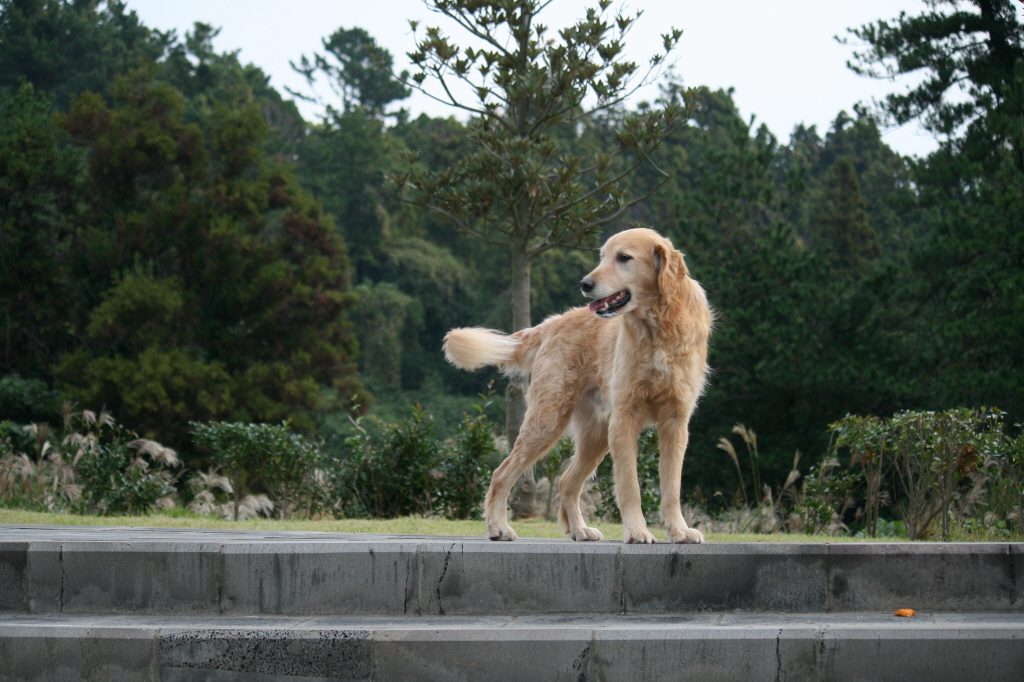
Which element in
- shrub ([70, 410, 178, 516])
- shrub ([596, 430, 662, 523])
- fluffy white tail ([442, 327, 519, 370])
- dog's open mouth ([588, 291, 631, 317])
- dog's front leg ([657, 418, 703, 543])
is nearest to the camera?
dog's front leg ([657, 418, 703, 543])

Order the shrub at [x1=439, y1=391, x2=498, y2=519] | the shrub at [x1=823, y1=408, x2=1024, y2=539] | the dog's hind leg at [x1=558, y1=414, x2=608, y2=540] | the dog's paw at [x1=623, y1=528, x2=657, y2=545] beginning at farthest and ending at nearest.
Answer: the shrub at [x1=439, y1=391, x2=498, y2=519] < the shrub at [x1=823, y1=408, x2=1024, y2=539] < the dog's hind leg at [x1=558, y1=414, x2=608, y2=540] < the dog's paw at [x1=623, y1=528, x2=657, y2=545]

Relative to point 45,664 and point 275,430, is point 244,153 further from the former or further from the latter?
point 45,664

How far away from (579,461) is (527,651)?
242cm

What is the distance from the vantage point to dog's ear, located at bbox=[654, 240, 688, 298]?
558 centimetres

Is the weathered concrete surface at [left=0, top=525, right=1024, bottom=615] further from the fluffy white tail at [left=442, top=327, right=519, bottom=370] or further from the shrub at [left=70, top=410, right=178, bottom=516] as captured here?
the shrub at [left=70, top=410, right=178, bottom=516]

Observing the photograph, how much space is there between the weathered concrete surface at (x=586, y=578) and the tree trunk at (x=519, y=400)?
5.83 meters

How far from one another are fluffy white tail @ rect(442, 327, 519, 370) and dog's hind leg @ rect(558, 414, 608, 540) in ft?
2.65

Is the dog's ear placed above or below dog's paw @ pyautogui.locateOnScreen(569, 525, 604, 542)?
above

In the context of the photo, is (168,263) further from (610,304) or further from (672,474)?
(672,474)

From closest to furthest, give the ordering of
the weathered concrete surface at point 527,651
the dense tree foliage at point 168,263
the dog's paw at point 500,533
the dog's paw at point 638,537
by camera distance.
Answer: the weathered concrete surface at point 527,651
the dog's paw at point 638,537
the dog's paw at point 500,533
the dense tree foliage at point 168,263

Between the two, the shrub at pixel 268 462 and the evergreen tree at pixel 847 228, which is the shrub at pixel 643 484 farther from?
the evergreen tree at pixel 847 228

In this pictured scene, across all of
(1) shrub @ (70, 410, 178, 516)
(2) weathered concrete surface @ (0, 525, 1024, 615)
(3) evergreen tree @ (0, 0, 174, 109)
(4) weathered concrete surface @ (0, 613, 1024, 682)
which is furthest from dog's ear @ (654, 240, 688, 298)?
(3) evergreen tree @ (0, 0, 174, 109)

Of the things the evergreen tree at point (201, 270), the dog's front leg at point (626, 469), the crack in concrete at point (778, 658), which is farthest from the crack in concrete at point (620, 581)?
the evergreen tree at point (201, 270)

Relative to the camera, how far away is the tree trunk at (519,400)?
11.0 meters
